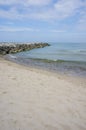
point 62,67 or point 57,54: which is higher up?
point 62,67

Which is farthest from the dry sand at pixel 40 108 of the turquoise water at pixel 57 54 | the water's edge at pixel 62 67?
the turquoise water at pixel 57 54

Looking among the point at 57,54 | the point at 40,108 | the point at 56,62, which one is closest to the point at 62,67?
the point at 56,62

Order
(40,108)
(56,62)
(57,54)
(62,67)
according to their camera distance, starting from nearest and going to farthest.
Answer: (40,108) → (62,67) → (56,62) → (57,54)

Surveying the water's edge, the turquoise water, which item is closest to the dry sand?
the water's edge

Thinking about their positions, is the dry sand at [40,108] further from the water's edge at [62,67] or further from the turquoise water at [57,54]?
the turquoise water at [57,54]

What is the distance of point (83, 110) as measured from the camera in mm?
5980

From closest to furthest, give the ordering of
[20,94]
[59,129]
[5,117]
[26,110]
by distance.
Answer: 1. [59,129]
2. [5,117]
3. [26,110]
4. [20,94]

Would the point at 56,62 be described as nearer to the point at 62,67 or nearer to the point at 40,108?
the point at 62,67

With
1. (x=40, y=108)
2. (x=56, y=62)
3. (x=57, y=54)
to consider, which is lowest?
(x=57, y=54)

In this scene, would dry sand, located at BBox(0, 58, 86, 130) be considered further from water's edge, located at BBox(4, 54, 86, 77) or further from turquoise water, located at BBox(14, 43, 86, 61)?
turquoise water, located at BBox(14, 43, 86, 61)

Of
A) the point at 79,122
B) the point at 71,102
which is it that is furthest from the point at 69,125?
the point at 71,102

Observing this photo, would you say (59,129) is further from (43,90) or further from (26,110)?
(43,90)

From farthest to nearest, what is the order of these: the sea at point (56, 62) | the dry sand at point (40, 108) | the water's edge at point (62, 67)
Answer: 1. the sea at point (56, 62)
2. the water's edge at point (62, 67)
3. the dry sand at point (40, 108)

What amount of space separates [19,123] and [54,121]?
0.99 m
